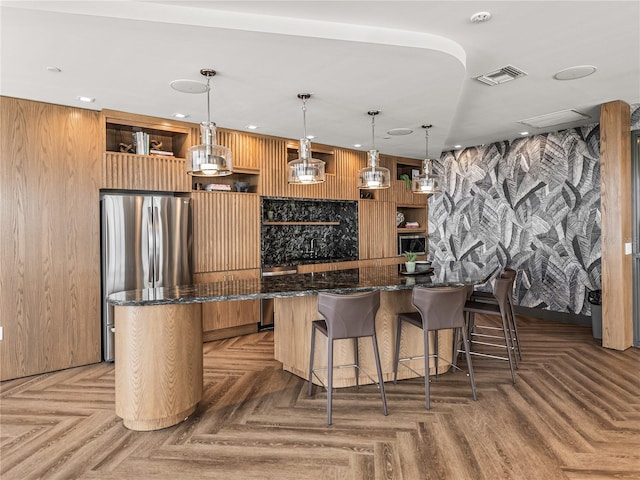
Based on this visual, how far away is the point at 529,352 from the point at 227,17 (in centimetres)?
445

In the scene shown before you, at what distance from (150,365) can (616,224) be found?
4.96 metres

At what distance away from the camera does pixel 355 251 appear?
7.15 metres

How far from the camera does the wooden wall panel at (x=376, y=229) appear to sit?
7164 millimetres

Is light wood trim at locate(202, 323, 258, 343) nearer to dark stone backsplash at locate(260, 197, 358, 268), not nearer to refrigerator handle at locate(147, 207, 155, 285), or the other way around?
dark stone backsplash at locate(260, 197, 358, 268)

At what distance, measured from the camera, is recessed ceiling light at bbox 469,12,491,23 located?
9.11 ft

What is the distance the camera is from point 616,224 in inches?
190

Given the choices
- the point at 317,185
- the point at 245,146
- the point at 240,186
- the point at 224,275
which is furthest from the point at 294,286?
the point at 317,185

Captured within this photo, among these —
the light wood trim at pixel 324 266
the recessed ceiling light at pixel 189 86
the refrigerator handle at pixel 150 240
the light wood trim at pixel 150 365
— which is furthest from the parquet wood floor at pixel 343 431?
the recessed ceiling light at pixel 189 86

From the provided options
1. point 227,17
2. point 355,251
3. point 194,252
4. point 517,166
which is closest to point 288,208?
point 355,251

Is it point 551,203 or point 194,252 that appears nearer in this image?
point 194,252

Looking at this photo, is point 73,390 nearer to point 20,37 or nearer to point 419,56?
point 20,37

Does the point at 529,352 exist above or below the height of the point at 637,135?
below

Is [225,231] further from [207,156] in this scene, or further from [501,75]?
[501,75]

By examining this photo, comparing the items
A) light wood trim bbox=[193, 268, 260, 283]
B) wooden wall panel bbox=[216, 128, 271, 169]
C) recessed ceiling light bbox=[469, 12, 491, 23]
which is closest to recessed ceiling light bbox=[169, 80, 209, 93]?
wooden wall panel bbox=[216, 128, 271, 169]
